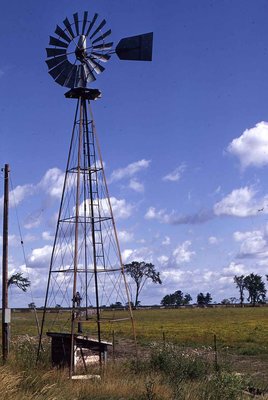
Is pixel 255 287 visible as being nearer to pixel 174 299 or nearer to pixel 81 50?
pixel 174 299

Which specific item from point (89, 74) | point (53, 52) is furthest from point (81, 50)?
point (53, 52)

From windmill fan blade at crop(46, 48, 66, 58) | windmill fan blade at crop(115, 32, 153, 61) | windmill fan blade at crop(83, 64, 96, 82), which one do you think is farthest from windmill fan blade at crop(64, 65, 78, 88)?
windmill fan blade at crop(115, 32, 153, 61)

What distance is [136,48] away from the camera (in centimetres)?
1961

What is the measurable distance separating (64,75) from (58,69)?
27 cm

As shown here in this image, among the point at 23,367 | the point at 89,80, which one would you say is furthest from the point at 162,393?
the point at 89,80

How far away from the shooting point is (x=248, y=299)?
16062 cm

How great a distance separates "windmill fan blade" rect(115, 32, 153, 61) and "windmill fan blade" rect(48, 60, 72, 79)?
1748mm

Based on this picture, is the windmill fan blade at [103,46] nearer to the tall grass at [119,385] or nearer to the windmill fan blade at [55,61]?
the windmill fan blade at [55,61]

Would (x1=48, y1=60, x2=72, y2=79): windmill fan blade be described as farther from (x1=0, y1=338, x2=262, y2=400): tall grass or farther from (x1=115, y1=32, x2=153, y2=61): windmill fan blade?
(x1=0, y1=338, x2=262, y2=400): tall grass

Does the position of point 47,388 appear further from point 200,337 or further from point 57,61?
point 200,337

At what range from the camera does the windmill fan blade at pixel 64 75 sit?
2047 cm

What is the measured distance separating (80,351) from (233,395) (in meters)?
8.67

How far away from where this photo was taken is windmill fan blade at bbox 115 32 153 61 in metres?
19.4

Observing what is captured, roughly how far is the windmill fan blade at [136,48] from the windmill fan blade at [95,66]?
0.84 meters
